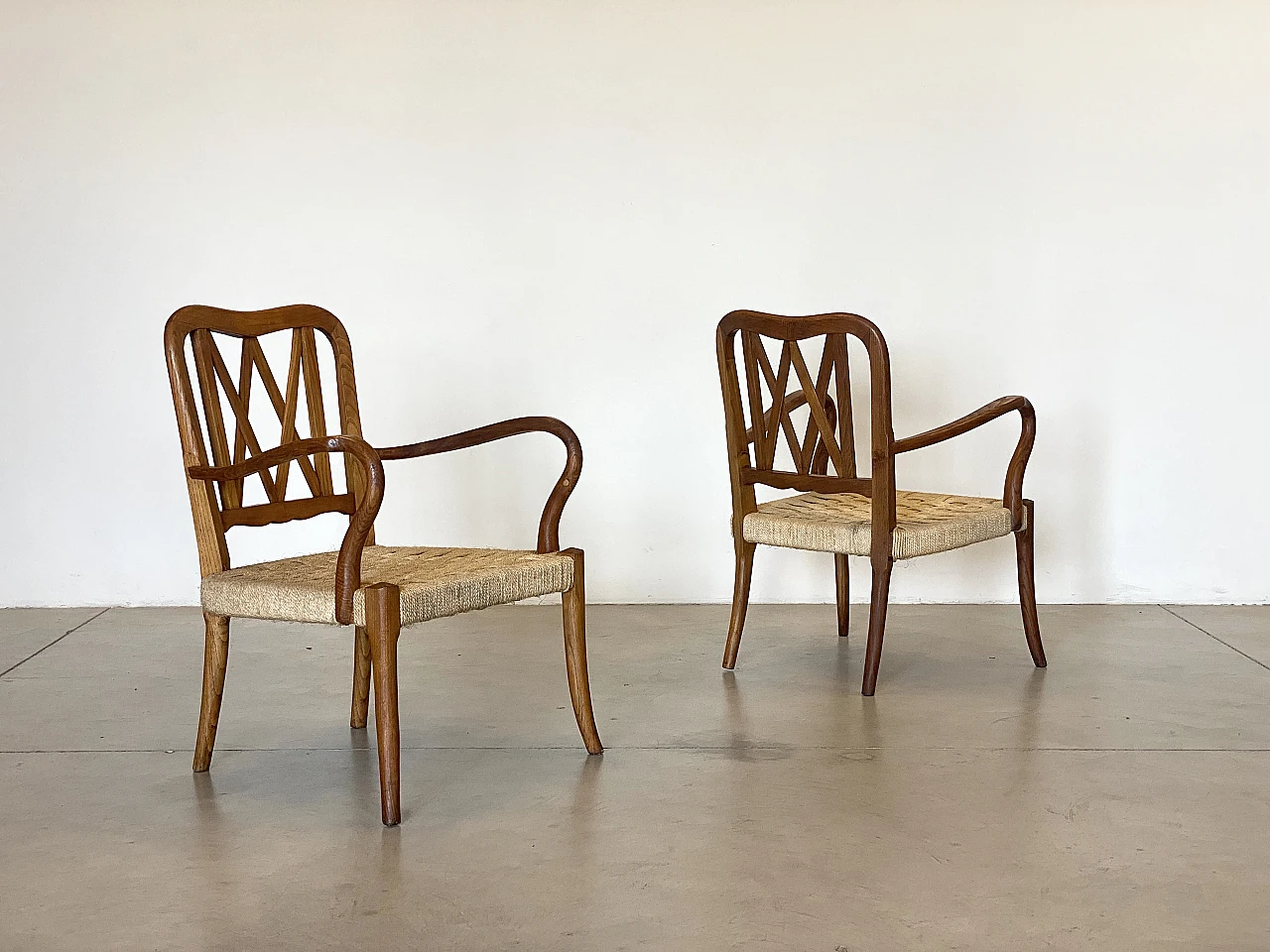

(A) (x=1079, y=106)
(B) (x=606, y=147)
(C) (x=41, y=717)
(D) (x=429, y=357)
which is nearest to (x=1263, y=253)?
(A) (x=1079, y=106)

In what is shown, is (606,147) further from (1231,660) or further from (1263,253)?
(1231,660)

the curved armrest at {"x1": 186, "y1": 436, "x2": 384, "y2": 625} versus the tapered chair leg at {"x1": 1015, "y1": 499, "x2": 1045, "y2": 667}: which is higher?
the curved armrest at {"x1": 186, "y1": 436, "x2": 384, "y2": 625}

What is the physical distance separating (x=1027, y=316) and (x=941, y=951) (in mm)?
2820

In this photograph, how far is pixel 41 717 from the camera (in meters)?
2.99

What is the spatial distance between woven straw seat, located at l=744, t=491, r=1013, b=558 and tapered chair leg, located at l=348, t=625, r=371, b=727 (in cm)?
102

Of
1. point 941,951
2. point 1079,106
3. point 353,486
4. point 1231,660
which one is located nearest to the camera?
point 941,951

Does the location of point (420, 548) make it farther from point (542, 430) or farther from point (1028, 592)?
point (1028, 592)

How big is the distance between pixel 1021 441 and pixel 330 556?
5.92 ft

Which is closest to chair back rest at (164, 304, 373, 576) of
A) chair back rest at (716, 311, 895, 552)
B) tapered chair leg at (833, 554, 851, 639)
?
chair back rest at (716, 311, 895, 552)

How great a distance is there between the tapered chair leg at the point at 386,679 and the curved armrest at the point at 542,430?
0.47 metres

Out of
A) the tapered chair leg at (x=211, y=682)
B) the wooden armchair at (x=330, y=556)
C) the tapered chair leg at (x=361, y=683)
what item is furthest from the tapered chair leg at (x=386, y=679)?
the tapered chair leg at (x=361, y=683)

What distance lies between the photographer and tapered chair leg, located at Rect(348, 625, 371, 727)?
2.86 metres

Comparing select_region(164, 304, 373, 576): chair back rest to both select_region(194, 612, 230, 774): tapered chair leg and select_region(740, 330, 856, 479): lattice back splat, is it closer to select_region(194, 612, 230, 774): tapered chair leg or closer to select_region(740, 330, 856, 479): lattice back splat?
select_region(194, 612, 230, 774): tapered chair leg

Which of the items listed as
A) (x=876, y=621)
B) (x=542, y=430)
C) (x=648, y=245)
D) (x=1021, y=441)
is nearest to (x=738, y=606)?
(x=876, y=621)
